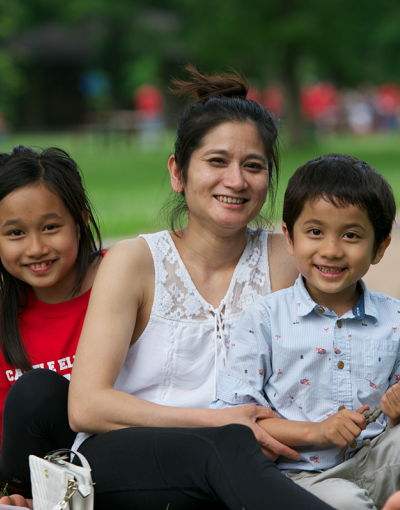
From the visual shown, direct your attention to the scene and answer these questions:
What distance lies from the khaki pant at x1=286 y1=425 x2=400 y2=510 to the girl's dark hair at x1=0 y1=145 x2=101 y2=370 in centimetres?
118

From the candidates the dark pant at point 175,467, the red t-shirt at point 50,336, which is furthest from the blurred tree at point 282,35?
the dark pant at point 175,467

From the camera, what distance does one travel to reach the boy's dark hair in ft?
7.73

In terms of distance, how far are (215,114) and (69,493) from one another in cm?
145

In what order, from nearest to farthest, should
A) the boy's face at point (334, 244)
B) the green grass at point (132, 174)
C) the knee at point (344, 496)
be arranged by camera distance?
the knee at point (344, 496) < the boy's face at point (334, 244) < the green grass at point (132, 174)

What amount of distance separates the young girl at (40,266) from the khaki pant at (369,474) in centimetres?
110

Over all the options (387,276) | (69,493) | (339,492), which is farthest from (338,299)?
(387,276)

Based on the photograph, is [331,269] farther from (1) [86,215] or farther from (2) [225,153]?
(1) [86,215]

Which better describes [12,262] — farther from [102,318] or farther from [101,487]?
[101,487]

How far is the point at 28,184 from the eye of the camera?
111 inches

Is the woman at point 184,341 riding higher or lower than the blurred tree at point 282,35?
lower

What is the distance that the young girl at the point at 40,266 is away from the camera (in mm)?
2775

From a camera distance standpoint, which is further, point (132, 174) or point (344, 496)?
point (132, 174)

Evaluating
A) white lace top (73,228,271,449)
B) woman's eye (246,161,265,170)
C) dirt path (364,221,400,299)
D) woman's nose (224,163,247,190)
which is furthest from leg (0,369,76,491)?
dirt path (364,221,400,299)

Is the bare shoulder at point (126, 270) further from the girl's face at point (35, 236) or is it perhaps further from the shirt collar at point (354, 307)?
the shirt collar at point (354, 307)
